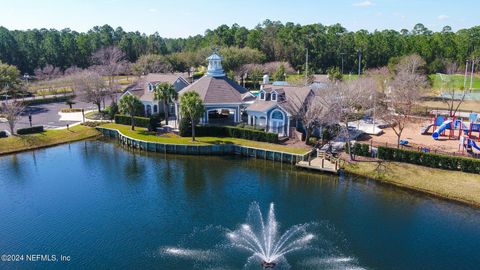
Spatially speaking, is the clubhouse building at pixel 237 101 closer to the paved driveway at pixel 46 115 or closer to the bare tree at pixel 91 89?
the bare tree at pixel 91 89

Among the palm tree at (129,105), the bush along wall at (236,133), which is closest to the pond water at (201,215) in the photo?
the bush along wall at (236,133)

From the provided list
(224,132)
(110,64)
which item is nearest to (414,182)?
(224,132)

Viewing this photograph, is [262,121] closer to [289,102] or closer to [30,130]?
[289,102]

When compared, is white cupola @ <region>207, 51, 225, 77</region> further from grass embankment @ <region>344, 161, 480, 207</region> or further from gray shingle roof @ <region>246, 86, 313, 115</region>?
grass embankment @ <region>344, 161, 480, 207</region>

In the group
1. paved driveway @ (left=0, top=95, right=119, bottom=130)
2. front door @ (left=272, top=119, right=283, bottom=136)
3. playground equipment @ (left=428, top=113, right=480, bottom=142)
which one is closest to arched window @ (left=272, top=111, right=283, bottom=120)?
front door @ (left=272, top=119, right=283, bottom=136)

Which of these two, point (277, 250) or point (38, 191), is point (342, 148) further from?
point (38, 191)
